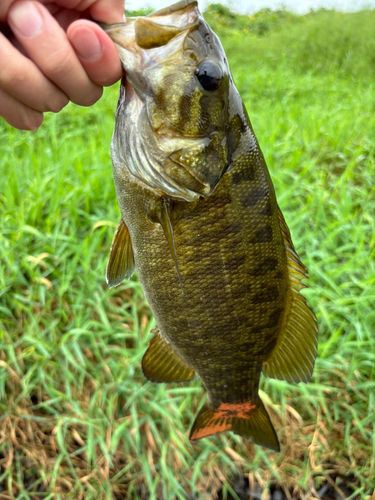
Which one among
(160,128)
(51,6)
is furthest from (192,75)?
(51,6)

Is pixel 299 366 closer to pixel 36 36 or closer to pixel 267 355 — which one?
pixel 267 355

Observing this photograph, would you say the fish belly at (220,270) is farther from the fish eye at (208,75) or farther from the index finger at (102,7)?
the index finger at (102,7)

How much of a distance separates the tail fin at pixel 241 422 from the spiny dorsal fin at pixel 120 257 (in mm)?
647

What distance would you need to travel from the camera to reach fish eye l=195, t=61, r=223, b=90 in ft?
3.17

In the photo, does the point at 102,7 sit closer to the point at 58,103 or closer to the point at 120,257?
the point at 58,103

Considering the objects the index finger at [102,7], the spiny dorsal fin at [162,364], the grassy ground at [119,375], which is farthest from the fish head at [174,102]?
the grassy ground at [119,375]

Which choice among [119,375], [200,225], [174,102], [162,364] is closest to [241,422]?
[162,364]

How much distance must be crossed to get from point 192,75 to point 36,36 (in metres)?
0.36

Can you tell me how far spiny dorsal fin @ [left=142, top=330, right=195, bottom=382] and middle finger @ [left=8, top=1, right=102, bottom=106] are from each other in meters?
0.92

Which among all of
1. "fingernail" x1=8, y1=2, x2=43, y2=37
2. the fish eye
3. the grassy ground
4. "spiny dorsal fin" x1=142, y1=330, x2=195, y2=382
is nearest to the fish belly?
"spiny dorsal fin" x1=142, y1=330, x2=195, y2=382

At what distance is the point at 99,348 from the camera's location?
2.40 meters

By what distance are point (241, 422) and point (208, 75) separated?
4.06 feet

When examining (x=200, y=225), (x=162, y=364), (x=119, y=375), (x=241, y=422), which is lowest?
(x=119, y=375)

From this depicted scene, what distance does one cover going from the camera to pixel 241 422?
5.04ft
